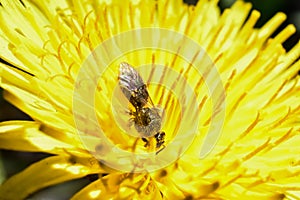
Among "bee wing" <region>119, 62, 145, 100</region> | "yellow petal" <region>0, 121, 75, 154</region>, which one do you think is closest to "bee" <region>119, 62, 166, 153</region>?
"bee wing" <region>119, 62, 145, 100</region>

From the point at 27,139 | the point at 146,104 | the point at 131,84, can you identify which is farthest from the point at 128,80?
the point at 27,139

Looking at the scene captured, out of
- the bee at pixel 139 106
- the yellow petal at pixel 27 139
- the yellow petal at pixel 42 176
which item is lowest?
the yellow petal at pixel 42 176

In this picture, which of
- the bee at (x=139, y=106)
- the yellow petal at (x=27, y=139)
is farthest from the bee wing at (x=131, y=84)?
the yellow petal at (x=27, y=139)

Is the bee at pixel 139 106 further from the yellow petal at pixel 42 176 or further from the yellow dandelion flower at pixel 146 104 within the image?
the yellow petal at pixel 42 176

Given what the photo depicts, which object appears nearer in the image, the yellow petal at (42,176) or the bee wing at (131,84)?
the yellow petal at (42,176)

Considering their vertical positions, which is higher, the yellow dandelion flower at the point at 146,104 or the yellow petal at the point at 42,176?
the yellow dandelion flower at the point at 146,104

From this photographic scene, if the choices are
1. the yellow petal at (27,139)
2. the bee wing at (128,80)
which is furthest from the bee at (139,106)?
the yellow petal at (27,139)

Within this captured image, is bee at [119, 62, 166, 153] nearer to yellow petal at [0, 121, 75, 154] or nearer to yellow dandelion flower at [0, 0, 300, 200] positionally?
yellow dandelion flower at [0, 0, 300, 200]

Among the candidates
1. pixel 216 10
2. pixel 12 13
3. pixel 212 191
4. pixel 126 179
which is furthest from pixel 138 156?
pixel 216 10

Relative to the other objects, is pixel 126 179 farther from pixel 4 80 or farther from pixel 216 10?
pixel 216 10
